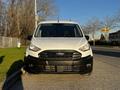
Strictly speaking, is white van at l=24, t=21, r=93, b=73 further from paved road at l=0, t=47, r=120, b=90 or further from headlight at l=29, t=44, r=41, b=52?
paved road at l=0, t=47, r=120, b=90

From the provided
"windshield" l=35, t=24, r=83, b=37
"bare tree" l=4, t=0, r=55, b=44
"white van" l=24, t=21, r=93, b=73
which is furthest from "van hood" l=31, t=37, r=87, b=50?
"bare tree" l=4, t=0, r=55, b=44

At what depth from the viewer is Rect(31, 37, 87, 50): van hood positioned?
10.8 m

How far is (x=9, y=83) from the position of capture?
10.3 metres

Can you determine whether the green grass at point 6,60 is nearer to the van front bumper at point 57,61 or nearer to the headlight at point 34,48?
the van front bumper at point 57,61

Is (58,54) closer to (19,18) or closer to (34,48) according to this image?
(34,48)

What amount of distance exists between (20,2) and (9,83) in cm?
5241

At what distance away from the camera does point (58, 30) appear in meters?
12.6

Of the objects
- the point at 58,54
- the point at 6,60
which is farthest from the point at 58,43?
the point at 6,60

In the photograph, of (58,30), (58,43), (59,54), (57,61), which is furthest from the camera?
(58,30)

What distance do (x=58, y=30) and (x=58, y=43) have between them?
1.70 meters

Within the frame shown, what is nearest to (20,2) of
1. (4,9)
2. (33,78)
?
(4,9)

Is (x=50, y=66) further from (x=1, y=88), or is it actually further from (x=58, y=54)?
(x=1, y=88)

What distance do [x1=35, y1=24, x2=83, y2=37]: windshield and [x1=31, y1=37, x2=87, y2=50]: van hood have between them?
2.75ft

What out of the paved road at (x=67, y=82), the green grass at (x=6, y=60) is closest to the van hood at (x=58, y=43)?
the paved road at (x=67, y=82)
